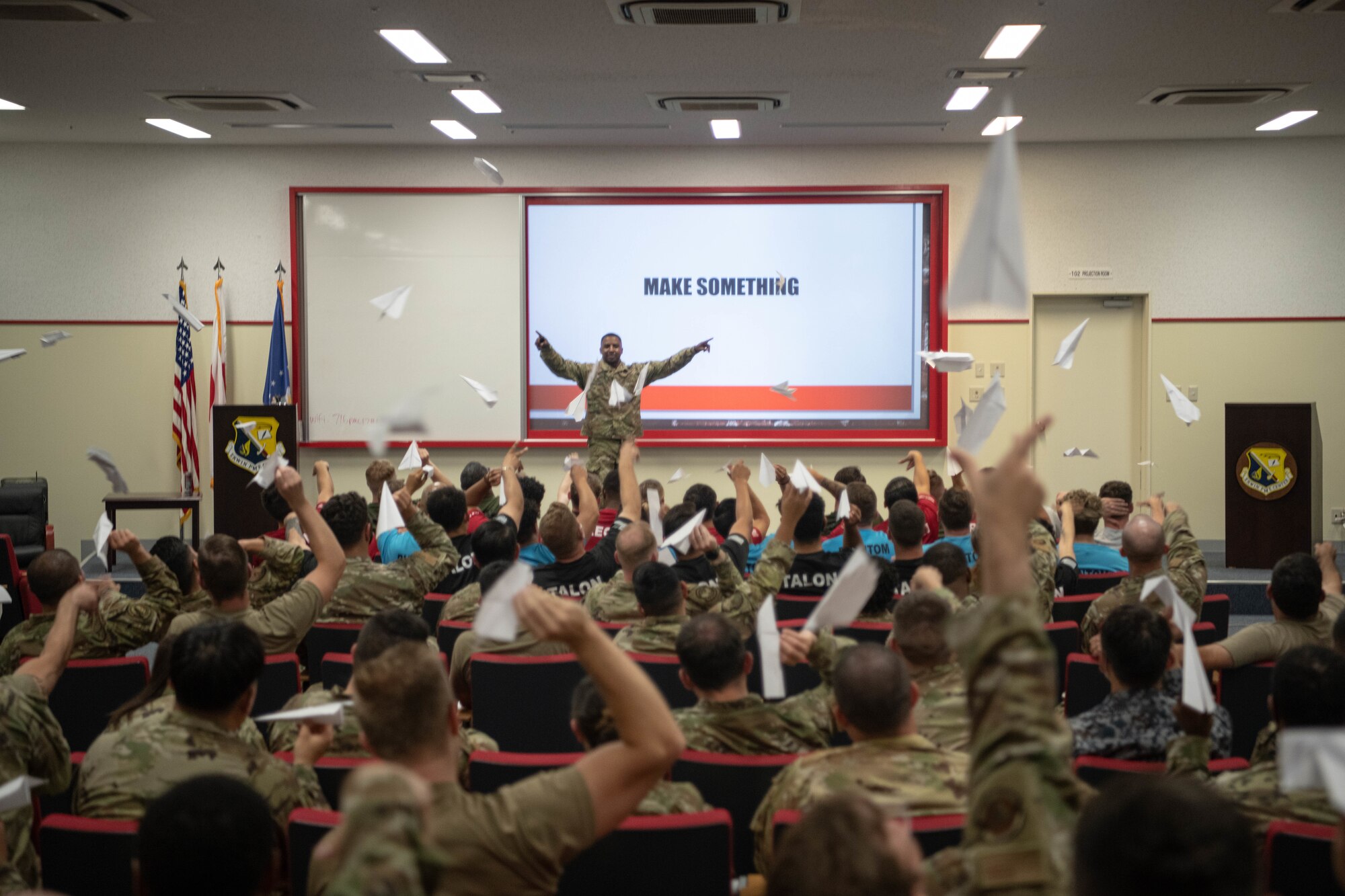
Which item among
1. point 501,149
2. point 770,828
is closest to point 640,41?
point 501,149

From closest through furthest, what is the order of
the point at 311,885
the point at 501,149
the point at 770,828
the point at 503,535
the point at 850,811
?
the point at 850,811 < the point at 311,885 < the point at 770,828 < the point at 503,535 < the point at 501,149

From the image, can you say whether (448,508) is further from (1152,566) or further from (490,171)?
(490,171)

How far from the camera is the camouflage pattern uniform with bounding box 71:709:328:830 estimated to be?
2.13 m

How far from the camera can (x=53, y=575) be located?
3.37m

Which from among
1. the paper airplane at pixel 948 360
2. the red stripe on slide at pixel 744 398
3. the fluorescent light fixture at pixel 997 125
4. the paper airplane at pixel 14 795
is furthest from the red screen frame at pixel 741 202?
the paper airplane at pixel 14 795

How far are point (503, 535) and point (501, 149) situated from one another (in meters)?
6.13

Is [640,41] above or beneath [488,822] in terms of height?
above

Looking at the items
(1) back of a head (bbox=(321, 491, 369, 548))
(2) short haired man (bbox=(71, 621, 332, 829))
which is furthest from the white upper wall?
(2) short haired man (bbox=(71, 621, 332, 829))

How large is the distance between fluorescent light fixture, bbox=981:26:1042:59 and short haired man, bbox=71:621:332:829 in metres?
5.59

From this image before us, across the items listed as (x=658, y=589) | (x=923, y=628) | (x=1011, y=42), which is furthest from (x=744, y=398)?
(x=923, y=628)

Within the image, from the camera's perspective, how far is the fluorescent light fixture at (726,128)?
852cm

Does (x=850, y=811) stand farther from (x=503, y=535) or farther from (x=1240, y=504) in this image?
(x=1240, y=504)

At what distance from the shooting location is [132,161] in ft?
31.6

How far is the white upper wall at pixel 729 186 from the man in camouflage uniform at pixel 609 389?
1790 millimetres
